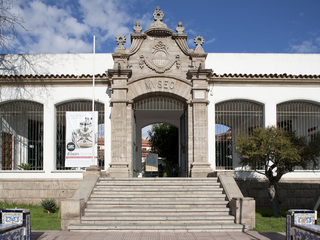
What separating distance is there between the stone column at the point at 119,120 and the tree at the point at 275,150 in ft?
14.5

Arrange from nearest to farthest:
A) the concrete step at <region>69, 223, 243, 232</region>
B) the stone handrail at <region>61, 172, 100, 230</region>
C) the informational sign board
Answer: the concrete step at <region>69, 223, 243, 232</region>, the stone handrail at <region>61, 172, 100, 230</region>, the informational sign board

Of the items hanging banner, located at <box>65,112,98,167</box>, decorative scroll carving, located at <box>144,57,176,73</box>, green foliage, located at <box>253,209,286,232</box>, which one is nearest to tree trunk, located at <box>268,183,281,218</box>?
green foliage, located at <box>253,209,286,232</box>

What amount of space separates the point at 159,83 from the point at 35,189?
641 cm

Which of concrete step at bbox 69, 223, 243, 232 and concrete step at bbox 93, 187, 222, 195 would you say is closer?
concrete step at bbox 69, 223, 243, 232

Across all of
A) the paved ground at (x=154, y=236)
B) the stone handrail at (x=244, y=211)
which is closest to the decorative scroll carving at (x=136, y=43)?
the stone handrail at (x=244, y=211)

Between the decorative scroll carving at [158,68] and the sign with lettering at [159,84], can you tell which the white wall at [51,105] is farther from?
the decorative scroll carving at [158,68]

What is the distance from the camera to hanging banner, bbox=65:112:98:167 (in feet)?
43.2

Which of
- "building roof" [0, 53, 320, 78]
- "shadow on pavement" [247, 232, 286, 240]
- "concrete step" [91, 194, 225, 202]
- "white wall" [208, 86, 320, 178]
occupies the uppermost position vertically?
"building roof" [0, 53, 320, 78]

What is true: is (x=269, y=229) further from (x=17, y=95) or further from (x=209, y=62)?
(x=17, y=95)

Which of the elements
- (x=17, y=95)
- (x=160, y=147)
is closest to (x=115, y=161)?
(x=17, y=95)

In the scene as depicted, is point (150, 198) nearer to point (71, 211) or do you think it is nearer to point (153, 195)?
point (153, 195)

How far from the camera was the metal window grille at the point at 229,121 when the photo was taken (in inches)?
529

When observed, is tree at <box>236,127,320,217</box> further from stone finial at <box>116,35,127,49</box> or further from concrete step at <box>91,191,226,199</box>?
stone finial at <box>116,35,127,49</box>

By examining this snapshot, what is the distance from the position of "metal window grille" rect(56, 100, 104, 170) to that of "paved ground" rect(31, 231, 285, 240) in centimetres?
527
